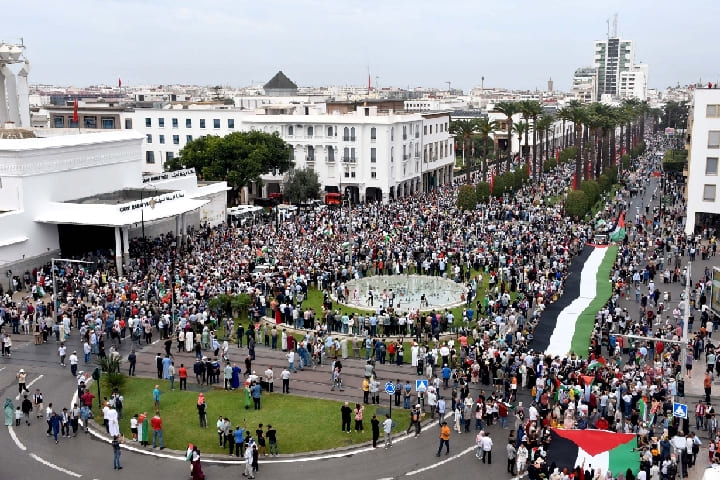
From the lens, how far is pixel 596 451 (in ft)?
71.5

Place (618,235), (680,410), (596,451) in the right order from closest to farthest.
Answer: (596,451) < (680,410) < (618,235)

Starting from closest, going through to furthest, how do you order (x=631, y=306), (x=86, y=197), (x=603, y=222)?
1. (x=631, y=306)
2. (x=86, y=197)
3. (x=603, y=222)

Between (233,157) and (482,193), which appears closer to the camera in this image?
(482,193)

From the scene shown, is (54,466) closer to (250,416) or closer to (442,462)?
(250,416)

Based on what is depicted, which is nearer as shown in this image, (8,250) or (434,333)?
(434,333)

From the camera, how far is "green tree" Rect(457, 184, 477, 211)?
6794 cm

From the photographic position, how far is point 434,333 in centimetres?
3528

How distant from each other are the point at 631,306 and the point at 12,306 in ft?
99.9

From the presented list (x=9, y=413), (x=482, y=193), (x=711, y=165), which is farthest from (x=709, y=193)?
(x=9, y=413)

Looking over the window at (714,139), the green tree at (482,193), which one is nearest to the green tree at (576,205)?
the green tree at (482,193)

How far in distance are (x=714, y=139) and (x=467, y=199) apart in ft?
63.6

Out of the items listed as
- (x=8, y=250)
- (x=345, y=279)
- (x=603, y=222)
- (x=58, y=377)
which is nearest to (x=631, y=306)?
(x=345, y=279)

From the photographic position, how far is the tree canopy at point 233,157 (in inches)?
2857

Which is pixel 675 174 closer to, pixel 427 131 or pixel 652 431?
pixel 427 131
